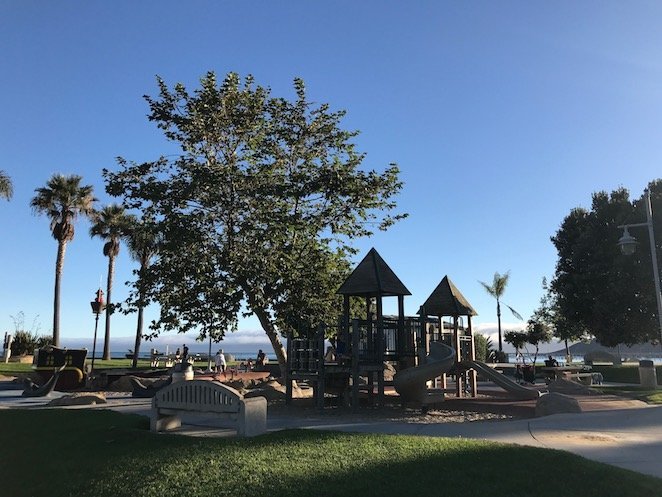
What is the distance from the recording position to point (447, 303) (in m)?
19.8

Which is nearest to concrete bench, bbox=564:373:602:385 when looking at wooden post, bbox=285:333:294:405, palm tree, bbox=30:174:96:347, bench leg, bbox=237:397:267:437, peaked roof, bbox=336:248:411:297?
peaked roof, bbox=336:248:411:297

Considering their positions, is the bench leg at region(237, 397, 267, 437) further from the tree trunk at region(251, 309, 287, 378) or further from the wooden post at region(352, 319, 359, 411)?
A: the tree trunk at region(251, 309, 287, 378)

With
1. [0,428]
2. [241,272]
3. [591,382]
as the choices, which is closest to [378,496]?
[0,428]

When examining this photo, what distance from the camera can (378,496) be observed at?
603 centimetres

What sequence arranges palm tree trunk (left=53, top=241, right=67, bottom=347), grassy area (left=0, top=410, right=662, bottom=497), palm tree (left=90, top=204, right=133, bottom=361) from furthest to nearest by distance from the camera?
palm tree (left=90, top=204, right=133, bottom=361) → palm tree trunk (left=53, top=241, right=67, bottom=347) → grassy area (left=0, top=410, right=662, bottom=497)

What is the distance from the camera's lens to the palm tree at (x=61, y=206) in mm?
42562

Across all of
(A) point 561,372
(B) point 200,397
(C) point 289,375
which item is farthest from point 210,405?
(A) point 561,372

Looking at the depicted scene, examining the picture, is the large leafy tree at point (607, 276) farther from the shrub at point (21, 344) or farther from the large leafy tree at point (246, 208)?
the shrub at point (21, 344)

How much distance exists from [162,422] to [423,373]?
720 cm

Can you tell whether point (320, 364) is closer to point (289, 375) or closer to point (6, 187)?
point (289, 375)

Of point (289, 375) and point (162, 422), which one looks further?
point (289, 375)

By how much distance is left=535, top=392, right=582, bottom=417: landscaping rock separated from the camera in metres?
13.3

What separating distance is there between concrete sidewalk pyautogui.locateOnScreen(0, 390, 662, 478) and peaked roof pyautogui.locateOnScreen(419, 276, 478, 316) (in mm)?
6754

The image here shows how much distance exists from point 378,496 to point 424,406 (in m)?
9.31
